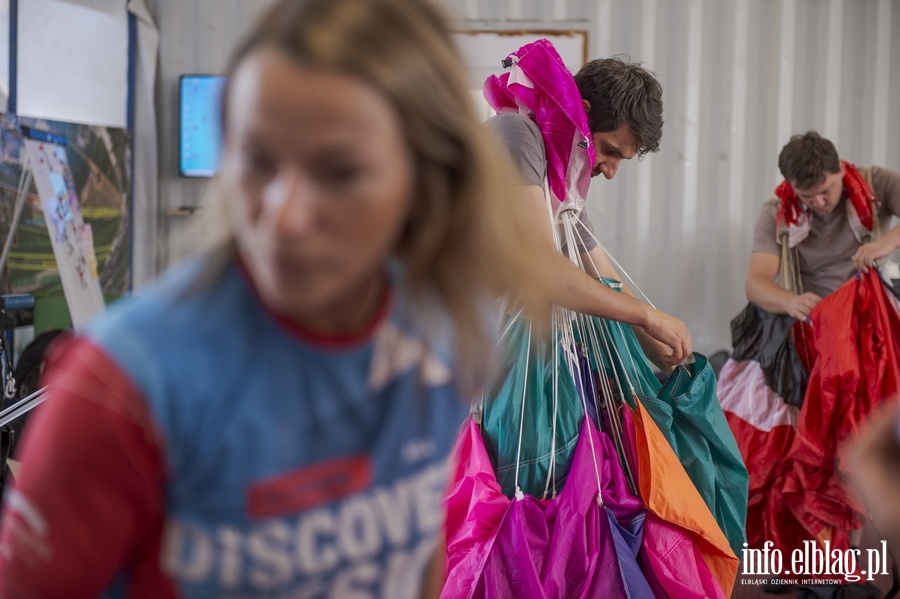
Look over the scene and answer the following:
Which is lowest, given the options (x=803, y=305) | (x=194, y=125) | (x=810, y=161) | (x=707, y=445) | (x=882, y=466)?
(x=707, y=445)

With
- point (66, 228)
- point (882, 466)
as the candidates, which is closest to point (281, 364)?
point (882, 466)

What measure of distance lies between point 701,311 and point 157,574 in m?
4.25

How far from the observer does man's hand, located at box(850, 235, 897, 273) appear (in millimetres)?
3256

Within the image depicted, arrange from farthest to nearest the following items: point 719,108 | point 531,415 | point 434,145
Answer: point 719,108 < point 531,415 < point 434,145

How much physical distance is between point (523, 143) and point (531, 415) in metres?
0.56

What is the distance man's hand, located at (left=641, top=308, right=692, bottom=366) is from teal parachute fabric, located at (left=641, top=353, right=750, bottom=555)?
0.13 meters

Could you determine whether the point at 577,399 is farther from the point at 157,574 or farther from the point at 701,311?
the point at 701,311

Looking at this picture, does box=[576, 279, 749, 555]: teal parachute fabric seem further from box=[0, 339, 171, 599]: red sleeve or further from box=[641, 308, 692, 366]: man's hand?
box=[0, 339, 171, 599]: red sleeve

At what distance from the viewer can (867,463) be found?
66cm

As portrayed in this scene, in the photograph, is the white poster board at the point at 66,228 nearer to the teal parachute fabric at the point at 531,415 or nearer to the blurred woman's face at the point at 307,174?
the teal parachute fabric at the point at 531,415

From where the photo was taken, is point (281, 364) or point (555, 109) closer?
point (281, 364)

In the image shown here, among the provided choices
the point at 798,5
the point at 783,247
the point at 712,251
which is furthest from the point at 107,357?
the point at 798,5

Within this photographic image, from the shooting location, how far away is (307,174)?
598mm

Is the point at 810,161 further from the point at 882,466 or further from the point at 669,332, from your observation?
the point at 882,466
